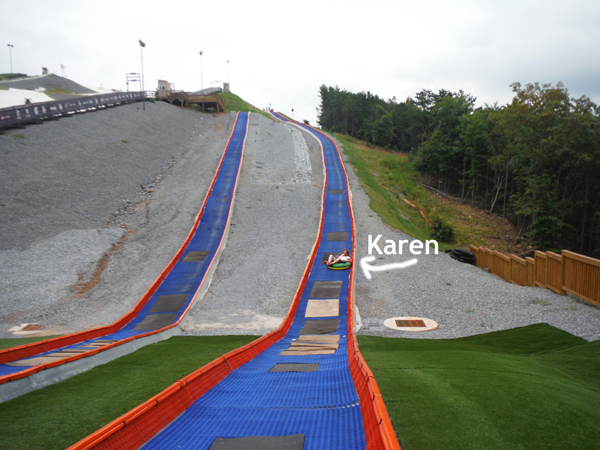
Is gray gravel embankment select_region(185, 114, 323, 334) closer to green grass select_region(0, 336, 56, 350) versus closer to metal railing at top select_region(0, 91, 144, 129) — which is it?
green grass select_region(0, 336, 56, 350)

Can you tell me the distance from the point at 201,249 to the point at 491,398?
50.1ft

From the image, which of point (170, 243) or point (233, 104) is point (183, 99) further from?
point (170, 243)

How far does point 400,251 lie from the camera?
18.1 m

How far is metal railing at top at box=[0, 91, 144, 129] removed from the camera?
25219 mm

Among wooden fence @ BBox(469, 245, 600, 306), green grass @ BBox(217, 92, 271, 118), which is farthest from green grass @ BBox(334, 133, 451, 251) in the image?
green grass @ BBox(217, 92, 271, 118)

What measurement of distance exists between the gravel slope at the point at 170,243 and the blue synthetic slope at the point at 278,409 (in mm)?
4633

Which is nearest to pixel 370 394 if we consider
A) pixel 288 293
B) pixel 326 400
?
pixel 326 400

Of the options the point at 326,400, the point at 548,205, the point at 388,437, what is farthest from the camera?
the point at 548,205

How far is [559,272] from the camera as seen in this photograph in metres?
12.2

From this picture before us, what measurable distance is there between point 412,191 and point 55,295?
96.3 ft

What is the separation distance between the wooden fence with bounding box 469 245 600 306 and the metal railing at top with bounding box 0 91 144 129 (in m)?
31.3

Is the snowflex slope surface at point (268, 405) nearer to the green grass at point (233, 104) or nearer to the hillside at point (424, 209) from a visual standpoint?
the hillside at point (424, 209)

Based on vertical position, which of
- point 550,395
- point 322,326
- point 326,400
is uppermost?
point 550,395

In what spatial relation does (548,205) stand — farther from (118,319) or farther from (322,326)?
(118,319)
